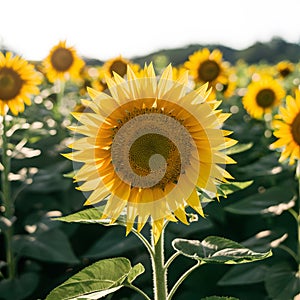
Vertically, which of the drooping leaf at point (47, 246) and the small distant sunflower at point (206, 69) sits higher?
the small distant sunflower at point (206, 69)

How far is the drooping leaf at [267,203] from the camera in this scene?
112 inches

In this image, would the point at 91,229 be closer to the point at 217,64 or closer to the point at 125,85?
the point at 125,85

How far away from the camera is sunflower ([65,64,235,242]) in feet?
5.25

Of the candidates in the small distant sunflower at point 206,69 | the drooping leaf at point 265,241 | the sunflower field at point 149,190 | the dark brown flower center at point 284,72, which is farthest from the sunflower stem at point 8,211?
the dark brown flower center at point 284,72

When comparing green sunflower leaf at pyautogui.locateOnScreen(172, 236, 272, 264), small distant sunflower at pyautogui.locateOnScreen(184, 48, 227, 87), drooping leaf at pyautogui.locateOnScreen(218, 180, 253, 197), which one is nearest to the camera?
green sunflower leaf at pyautogui.locateOnScreen(172, 236, 272, 264)

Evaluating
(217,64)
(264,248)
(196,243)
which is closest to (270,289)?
(264,248)

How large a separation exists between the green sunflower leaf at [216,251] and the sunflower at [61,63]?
4.23 m

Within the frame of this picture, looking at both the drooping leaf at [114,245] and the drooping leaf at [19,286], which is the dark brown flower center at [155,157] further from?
the drooping leaf at [19,286]

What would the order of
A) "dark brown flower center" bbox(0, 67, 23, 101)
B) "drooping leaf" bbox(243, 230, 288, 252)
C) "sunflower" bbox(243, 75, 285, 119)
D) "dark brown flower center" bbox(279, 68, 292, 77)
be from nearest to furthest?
"drooping leaf" bbox(243, 230, 288, 252), "dark brown flower center" bbox(0, 67, 23, 101), "sunflower" bbox(243, 75, 285, 119), "dark brown flower center" bbox(279, 68, 292, 77)

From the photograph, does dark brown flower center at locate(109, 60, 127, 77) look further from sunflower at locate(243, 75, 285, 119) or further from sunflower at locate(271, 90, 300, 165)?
sunflower at locate(271, 90, 300, 165)

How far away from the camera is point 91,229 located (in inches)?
136

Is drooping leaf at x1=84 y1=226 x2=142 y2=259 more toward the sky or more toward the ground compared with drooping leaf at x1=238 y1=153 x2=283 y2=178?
more toward the ground

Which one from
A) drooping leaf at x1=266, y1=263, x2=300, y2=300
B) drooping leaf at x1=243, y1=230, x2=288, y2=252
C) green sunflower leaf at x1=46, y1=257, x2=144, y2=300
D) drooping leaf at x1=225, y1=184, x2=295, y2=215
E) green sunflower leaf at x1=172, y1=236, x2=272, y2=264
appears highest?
green sunflower leaf at x1=172, y1=236, x2=272, y2=264

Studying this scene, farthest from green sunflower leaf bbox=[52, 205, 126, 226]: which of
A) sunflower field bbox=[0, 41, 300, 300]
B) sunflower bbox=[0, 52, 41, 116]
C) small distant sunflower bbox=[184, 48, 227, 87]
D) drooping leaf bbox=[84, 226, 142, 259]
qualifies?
small distant sunflower bbox=[184, 48, 227, 87]
